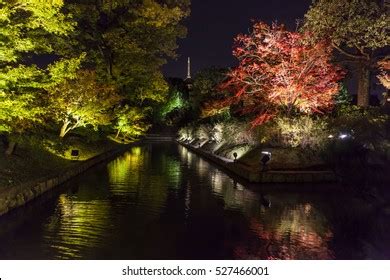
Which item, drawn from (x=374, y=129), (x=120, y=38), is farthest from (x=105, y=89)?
(x=374, y=129)

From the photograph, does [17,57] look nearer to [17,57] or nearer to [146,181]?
[17,57]

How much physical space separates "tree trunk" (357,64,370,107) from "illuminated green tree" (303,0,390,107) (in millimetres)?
1708

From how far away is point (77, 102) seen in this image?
27297mm

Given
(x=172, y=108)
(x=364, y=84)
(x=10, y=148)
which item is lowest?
(x=10, y=148)

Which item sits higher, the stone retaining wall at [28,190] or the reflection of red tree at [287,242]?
the stone retaining wall at [28,190]

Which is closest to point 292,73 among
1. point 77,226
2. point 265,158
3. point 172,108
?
point 265,158

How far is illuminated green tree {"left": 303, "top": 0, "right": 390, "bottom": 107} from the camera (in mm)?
24562

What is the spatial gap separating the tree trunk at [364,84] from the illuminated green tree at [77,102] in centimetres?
1559

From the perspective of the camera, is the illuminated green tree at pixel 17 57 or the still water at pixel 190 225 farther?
the illuminated green tree at pixel 17 57

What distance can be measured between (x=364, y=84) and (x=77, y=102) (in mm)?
16790

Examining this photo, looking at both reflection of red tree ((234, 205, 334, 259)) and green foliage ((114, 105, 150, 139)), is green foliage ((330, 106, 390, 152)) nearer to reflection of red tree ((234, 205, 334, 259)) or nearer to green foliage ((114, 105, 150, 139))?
reflection of red tree ((234, 205, 334, 259))

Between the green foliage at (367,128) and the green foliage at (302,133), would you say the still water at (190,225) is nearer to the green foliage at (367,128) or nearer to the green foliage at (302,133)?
the green foliage at (302,133)

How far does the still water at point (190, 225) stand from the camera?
31.2 ft

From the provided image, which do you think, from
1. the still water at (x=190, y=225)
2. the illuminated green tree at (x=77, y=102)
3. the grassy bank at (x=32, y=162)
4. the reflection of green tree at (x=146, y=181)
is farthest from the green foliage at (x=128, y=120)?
the still water at (x=190, y=225)
